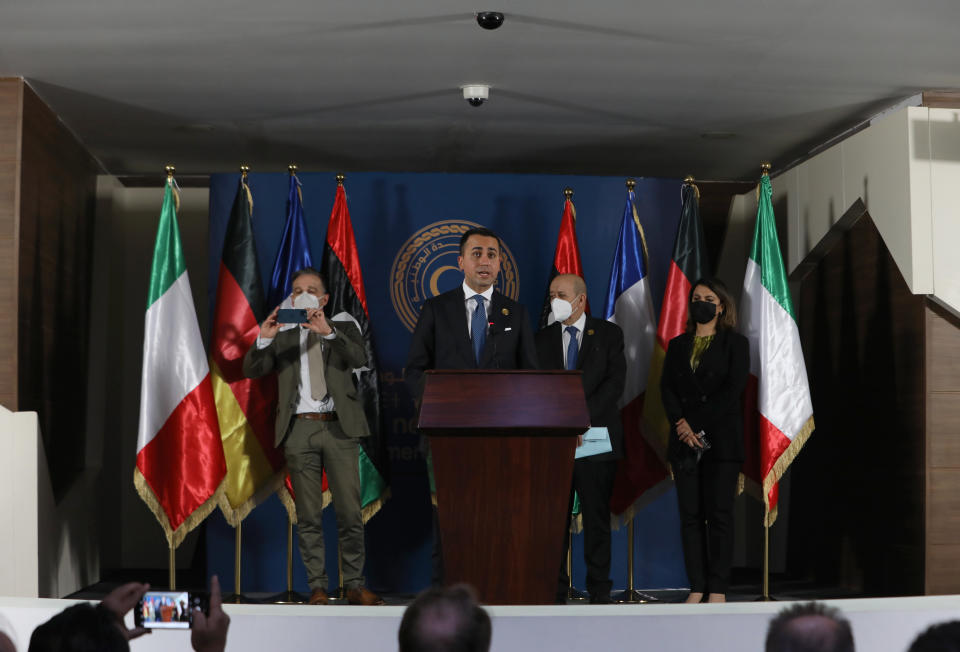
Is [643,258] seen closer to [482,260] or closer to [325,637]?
[482,260]

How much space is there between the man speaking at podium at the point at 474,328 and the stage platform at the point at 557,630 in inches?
62.7

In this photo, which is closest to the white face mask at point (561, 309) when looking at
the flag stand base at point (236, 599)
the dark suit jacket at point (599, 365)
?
the dark suit jacket at point (599, 365)

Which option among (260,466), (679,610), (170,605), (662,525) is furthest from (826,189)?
(170,605)

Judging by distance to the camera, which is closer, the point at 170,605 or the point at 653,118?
the point at 170,605

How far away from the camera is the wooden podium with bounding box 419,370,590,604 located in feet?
10.7

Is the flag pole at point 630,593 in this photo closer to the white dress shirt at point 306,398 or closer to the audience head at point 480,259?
the white dress shirt at point 306,398

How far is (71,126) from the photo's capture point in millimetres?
5926

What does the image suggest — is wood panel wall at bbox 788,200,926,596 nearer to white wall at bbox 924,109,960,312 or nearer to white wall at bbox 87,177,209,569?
white wall at bbox 924,109,960,312

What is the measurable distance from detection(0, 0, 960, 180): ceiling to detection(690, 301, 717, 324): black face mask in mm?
1140

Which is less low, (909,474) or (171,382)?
(171,382)

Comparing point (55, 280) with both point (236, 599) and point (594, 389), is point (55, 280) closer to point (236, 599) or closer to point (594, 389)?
point (236, 599)

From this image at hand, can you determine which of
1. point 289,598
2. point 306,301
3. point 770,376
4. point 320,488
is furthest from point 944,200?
point 289,598

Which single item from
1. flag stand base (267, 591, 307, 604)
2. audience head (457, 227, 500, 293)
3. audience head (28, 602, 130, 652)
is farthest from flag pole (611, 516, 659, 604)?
audience head (28, 602, 130, 652)

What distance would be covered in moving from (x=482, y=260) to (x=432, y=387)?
839 millimetres
